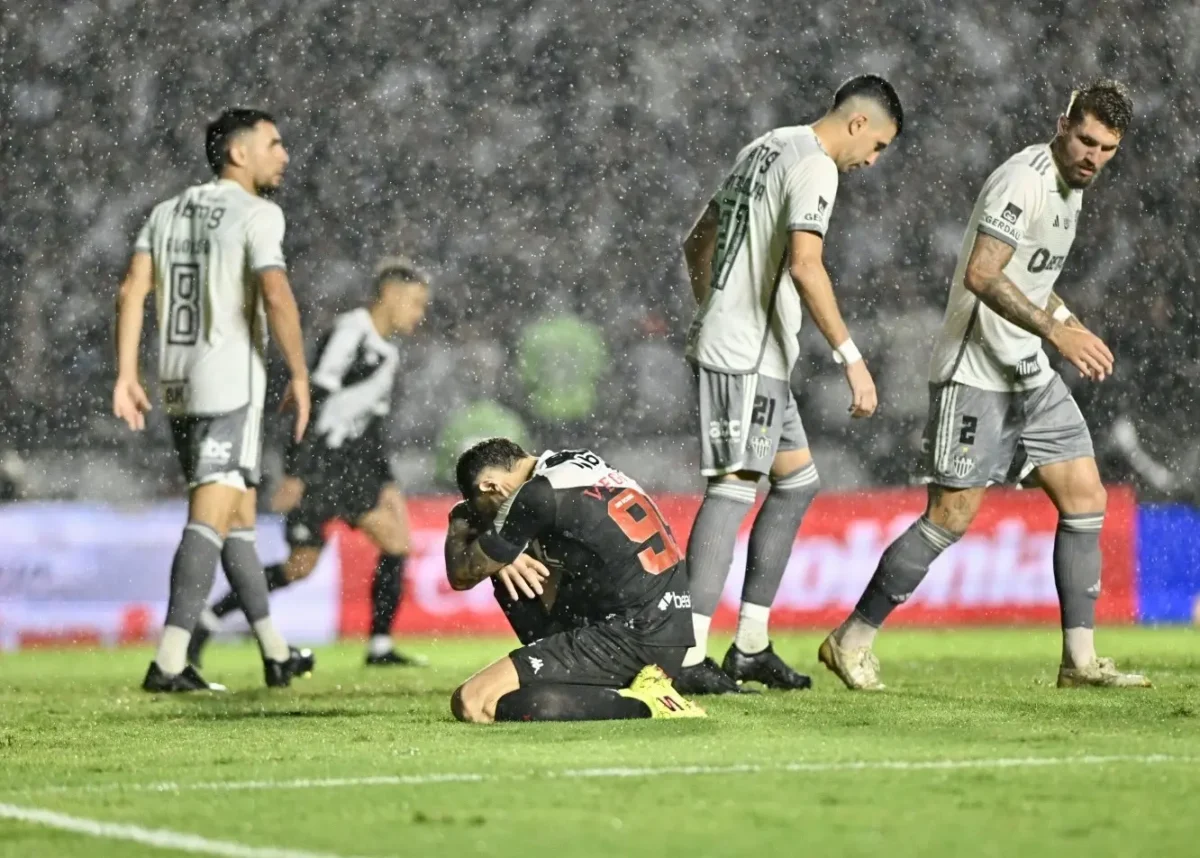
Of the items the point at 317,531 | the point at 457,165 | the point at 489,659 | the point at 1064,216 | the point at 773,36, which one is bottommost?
the point at 489,659

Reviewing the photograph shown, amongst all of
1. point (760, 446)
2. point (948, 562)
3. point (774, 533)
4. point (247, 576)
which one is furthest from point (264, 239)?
point (948, 562)

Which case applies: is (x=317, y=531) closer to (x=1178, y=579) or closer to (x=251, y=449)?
(x=251, y=449)

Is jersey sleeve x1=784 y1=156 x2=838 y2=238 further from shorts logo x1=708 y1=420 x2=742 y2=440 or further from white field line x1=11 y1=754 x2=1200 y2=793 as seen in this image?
white field line x1=11 y1=754 x2=1200 y2=793

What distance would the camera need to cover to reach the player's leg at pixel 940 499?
603 cm

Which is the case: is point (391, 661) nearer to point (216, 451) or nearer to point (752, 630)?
point (216, 451)

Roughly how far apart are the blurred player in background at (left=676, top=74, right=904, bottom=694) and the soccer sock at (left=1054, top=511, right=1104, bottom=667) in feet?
2.57

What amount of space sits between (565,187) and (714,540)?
13.7m

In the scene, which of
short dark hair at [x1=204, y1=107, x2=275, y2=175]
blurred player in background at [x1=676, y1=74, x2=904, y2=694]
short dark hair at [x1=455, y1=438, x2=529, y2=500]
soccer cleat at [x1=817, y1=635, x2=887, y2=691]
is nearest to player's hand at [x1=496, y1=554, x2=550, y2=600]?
short dark hair at [x1=455, y1=438, x2=529, y2=500]

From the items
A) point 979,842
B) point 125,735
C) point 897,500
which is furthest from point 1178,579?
point 979,842

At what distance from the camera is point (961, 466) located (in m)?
6.04

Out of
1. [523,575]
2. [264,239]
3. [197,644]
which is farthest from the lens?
[197,644]

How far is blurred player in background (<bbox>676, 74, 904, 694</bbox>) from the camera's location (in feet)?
19.5

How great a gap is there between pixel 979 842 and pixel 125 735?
8.81ft

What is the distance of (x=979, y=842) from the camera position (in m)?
2.92
